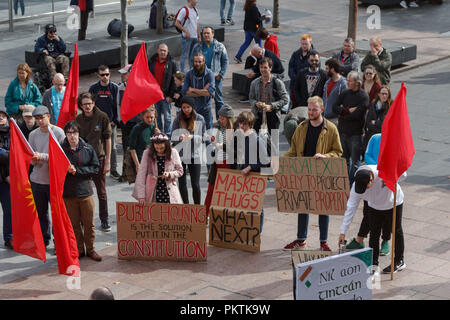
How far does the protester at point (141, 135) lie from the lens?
1202 centimetres

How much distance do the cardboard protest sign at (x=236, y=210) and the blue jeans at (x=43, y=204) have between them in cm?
196

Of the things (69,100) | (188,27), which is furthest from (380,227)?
(188,27)

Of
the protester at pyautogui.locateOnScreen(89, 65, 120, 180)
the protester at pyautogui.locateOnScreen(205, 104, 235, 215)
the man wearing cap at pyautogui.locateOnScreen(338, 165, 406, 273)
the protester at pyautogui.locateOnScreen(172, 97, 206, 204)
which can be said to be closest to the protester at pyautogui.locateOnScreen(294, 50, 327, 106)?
the protester at pyautogui.locateOnScreen(89, 65, 120, 180)

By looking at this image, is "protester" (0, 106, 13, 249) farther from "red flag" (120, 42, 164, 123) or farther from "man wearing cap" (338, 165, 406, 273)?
"man wearing cap" (338, 165, 406, 273)

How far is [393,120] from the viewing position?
1001 cm

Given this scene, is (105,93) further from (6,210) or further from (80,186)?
(80,186)

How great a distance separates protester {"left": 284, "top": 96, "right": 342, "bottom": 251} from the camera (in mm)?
10922

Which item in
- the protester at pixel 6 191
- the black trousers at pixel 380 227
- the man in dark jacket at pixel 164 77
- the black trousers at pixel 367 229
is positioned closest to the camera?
the black trousers at pixel 380 227

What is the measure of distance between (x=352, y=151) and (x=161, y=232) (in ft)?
12.2

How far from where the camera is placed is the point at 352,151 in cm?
1342

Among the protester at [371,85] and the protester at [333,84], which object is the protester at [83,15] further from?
the protester at [371,85]

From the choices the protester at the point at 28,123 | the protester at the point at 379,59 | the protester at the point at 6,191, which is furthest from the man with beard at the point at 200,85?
the protester at the point at 6,191

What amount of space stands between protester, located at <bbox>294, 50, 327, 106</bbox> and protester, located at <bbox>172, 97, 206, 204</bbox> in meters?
3.22

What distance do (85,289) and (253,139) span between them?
2684 millimetres
